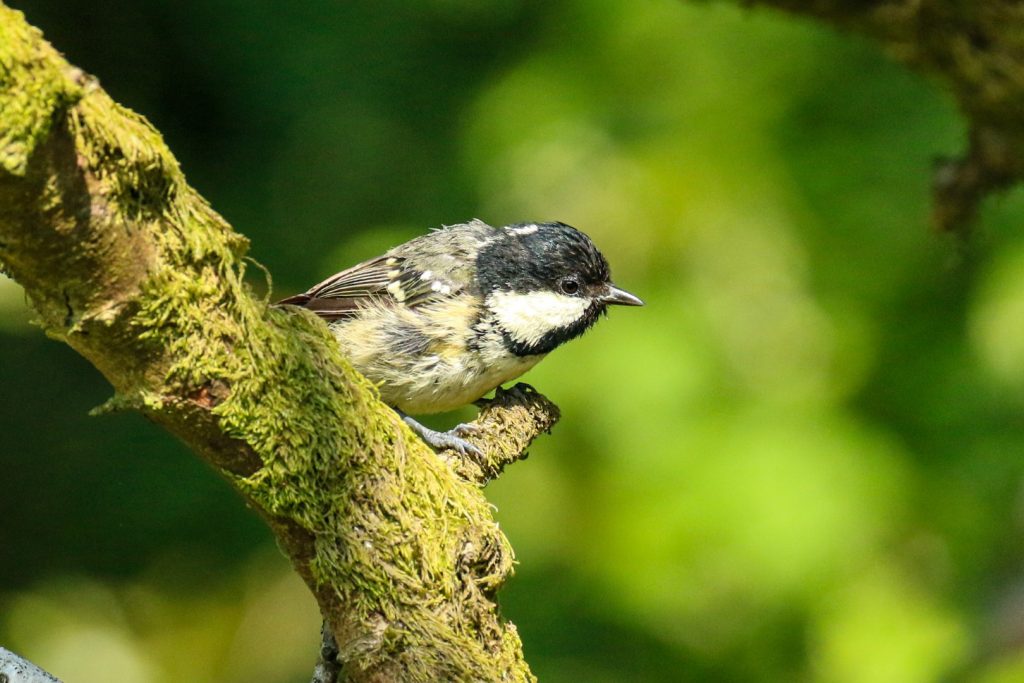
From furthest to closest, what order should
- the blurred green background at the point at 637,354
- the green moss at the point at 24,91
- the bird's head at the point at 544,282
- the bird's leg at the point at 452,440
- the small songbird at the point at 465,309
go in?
the blurred green background at the point at 637,354 → the bird's head at the point at 544,282 → the small songbird at the point at 465,309 → the bird's leg at the point at 452,440 → the green moss at the point at 24,91

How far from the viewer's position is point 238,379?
2201mm

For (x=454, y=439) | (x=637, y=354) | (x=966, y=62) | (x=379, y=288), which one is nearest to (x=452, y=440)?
(x=454, y=439)

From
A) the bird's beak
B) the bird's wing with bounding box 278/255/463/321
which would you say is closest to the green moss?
the bird's wing with bounding box 278/255/463/321

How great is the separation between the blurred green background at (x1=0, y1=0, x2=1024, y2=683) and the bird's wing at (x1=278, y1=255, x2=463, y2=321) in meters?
1.03

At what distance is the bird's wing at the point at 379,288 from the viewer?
156 inches

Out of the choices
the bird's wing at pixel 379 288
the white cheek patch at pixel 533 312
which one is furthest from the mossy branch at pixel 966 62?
the bird's wing at pixel 379 288

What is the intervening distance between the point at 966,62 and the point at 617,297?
1.38 m

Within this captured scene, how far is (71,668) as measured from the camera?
591 cm

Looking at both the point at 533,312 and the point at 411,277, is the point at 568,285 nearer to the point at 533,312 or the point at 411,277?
the point at 533,312

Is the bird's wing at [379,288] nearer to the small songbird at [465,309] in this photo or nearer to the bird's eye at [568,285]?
the small songbird at [465,309]

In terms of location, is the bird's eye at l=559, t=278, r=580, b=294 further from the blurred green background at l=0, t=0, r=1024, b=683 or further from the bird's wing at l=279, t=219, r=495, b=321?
the blurred green background at l=0, t=0, r=1024, b=683

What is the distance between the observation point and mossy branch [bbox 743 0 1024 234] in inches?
139

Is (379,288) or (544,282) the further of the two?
(379,288)

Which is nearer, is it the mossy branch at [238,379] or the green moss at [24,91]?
the green moss at [24,91]
